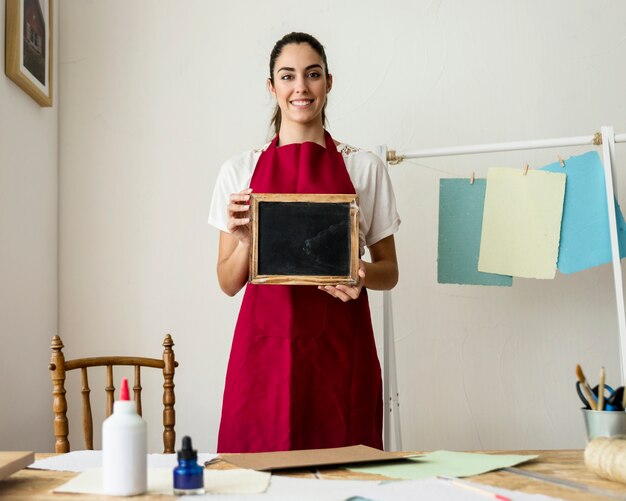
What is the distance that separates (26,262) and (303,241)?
1.05m

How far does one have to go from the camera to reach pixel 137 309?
2.48 m

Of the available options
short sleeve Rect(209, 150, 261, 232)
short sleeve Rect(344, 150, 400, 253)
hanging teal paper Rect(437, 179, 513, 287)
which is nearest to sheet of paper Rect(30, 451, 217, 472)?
short sleeve Rect(209, 150, 261, 232)

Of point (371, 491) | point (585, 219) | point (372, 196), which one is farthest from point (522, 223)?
point (371, 491)

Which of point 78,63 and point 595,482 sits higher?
point 78,63

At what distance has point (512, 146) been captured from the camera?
7.14 ft

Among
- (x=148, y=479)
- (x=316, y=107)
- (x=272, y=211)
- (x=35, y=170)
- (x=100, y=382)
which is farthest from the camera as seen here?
(x=100, y=382)

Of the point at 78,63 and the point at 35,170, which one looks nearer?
the point at 35,170

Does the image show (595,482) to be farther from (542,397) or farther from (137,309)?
(137,309)

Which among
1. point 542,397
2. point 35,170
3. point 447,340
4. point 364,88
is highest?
point 364,88

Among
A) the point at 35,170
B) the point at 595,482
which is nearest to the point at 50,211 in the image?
the point at 35,170

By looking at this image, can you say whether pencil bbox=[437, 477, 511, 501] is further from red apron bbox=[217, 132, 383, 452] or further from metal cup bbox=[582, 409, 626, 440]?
red apron bbox=[217, 132, 383, 452]

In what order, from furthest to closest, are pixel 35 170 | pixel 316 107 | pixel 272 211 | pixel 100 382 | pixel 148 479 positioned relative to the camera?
pixel 100 382, pixel 35 170, pixel 316 107, pixel 272 211, pixel 148 479

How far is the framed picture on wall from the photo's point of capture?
2.05m

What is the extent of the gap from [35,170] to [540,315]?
167cm
